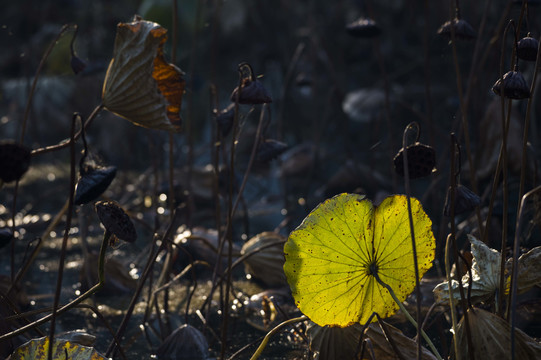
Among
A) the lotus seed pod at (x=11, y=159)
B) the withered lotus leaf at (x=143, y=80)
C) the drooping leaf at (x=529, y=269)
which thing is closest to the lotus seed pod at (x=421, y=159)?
the drooping leaf at (x=529, y=269)

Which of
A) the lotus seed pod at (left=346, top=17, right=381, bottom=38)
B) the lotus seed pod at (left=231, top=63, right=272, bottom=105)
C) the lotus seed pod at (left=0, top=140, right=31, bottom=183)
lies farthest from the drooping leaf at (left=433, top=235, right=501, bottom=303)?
the lotus seed pod at (left=346, top=17, right=381, bottom=38)

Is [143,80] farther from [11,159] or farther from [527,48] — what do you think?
[527,48]

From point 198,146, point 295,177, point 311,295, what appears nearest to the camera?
point 311,295

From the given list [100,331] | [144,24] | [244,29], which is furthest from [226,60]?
[144,24]

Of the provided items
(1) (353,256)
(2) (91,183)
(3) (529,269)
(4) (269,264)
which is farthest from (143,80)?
(4) (269,264)

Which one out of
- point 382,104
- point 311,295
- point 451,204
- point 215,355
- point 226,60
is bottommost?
point 215,355

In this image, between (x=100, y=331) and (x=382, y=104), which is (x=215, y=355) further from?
(x=382, y=104)

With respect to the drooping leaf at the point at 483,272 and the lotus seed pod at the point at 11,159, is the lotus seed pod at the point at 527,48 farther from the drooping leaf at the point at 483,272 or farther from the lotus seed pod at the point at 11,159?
the lotus seed pod at the point at 11,159
